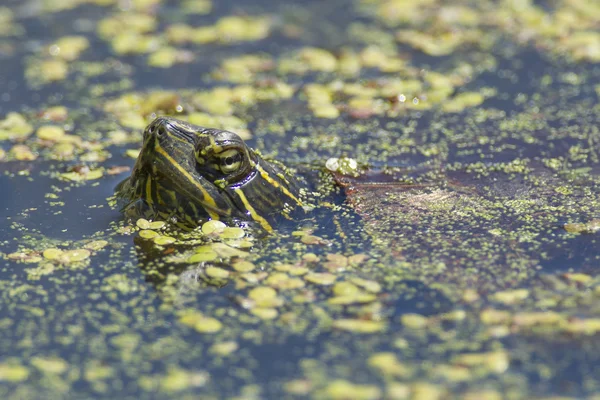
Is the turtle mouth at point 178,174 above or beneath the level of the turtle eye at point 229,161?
beneath

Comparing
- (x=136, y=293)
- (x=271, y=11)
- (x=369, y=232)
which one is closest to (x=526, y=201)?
(x=369, y=232)

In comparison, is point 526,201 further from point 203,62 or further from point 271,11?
point 271,11

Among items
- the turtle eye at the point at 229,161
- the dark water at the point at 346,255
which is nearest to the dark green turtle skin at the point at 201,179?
the turtle eye at the point at 229,161

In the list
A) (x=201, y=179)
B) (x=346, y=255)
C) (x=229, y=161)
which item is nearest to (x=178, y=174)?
(x=201, y=179)

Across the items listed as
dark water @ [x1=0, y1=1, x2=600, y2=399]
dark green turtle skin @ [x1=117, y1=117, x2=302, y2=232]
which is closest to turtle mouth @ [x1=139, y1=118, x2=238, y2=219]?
dark green turtle skin @ [x1=117, y1=117, x2=302, y2=232]

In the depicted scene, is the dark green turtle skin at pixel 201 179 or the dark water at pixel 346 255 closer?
the dark water at pixel 346 255

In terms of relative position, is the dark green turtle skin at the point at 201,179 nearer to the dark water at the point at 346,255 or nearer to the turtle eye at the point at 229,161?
the turtle eye at the point at 229,161

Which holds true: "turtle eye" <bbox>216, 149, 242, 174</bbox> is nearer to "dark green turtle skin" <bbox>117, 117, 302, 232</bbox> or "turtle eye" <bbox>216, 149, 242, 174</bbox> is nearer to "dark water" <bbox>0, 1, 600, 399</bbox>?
"dark green turtle skin" <bbox>117, 117, 302, 232</bbox>

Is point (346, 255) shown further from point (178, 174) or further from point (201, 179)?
point (178, 174)
